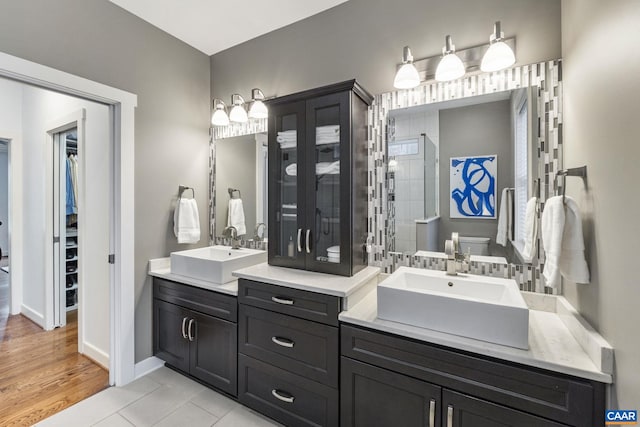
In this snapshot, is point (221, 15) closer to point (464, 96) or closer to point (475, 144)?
point (464, 96)

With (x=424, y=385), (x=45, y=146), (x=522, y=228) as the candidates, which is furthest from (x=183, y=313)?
(x=45, y=146)

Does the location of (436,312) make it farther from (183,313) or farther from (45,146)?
(45,146)

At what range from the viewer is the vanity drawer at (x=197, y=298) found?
187 centimetres

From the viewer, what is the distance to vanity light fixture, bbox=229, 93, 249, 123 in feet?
8.07

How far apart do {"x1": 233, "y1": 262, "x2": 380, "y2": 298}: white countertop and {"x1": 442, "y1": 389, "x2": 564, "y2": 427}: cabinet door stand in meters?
0.63

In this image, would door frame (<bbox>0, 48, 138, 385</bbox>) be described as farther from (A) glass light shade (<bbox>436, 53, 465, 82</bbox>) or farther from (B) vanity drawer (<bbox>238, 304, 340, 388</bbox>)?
(A) glass light shade (<bbox>436, 53, 465, 82</bbox>)

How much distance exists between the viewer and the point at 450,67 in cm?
160

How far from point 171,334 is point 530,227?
254 centimetres

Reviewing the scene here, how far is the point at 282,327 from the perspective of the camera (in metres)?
1.66

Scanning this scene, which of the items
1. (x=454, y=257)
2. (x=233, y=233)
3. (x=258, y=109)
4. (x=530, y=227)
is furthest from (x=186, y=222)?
(x=530, y=227)

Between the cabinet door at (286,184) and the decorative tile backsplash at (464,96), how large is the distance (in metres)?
0.49

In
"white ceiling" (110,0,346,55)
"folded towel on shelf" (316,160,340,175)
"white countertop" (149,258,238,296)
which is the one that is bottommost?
"white countertop" (149,258,238,296)

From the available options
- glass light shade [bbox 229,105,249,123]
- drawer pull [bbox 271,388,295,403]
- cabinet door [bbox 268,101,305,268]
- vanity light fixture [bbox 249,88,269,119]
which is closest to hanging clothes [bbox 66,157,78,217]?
glass light shade [bbox 229,105,249,123]

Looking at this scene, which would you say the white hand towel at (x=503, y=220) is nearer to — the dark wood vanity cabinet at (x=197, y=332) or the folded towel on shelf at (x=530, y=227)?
the folded towel on shelf at (x=530, y=227)
